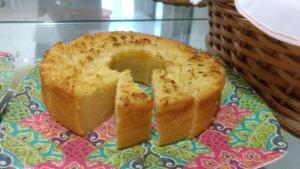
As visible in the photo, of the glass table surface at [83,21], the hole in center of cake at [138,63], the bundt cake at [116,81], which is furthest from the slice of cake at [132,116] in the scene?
the glass table surface at [83,21]

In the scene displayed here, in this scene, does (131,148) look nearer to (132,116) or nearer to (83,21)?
(132,116)

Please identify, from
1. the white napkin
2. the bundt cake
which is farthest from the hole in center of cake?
the white napkin

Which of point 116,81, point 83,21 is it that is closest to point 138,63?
point 116,81

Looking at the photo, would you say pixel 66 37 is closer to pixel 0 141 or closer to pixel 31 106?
pixel 31 106

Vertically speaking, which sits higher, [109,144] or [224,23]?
[224,23]

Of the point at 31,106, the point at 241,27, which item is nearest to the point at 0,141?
the point at 31,106

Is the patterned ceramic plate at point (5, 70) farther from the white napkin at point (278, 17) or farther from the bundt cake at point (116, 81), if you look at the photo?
the white napkin at point (278, 17)

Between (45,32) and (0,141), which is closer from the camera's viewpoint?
(0,141)
